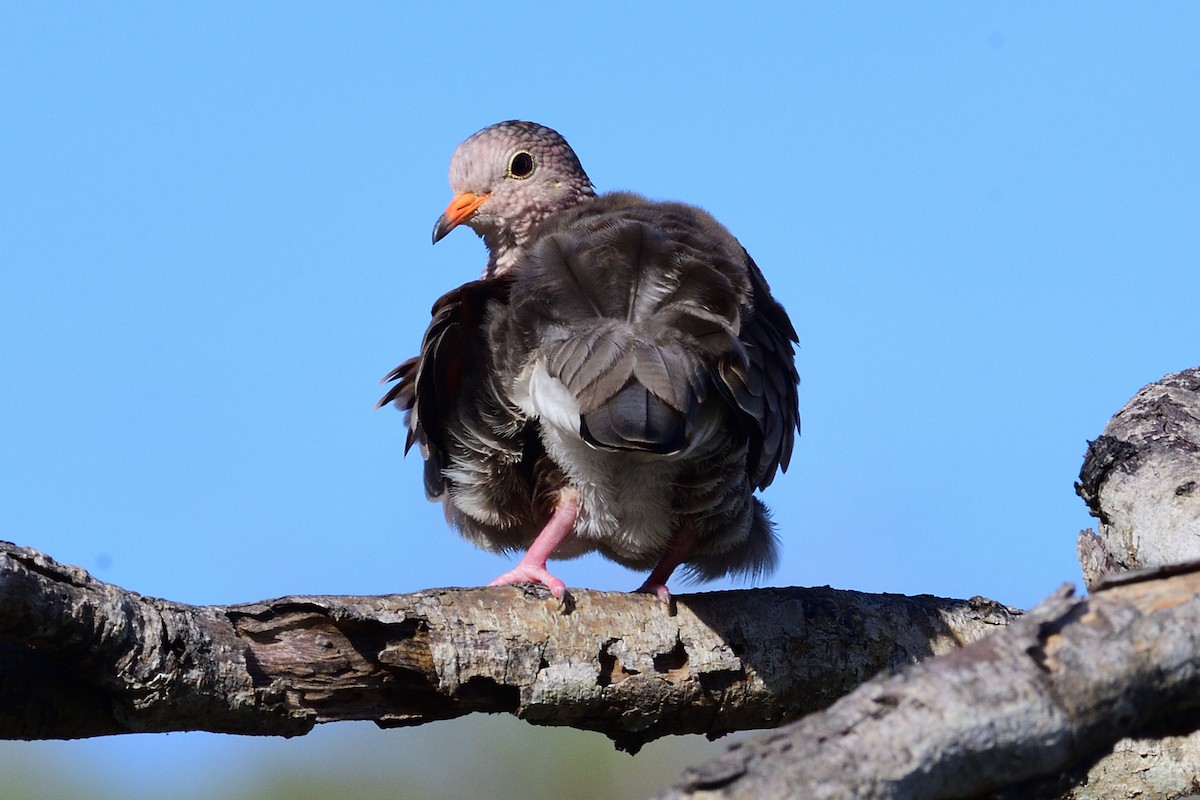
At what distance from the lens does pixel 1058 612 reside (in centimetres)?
188

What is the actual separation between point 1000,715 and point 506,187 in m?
4.00

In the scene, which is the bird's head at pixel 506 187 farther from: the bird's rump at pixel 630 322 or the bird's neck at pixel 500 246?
the bird's rump at pixel 630 322

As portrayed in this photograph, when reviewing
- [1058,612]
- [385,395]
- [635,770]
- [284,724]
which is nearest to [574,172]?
[385,395]

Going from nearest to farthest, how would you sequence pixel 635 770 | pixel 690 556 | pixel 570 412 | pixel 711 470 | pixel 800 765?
pixel 800 765, pixel 570 412, pixel 711 470, pixel 690 556, pixel 635 770

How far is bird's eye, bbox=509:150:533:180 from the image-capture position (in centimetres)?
545

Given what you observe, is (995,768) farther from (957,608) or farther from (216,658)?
(957,608)

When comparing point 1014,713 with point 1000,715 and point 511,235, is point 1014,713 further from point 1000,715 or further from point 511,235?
point 511,235

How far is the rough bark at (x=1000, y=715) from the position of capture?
1.74 meters

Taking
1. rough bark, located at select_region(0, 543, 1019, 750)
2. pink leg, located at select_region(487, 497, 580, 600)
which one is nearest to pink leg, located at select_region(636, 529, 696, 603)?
pink leg, located at select_region(487, 497, 580, 600)

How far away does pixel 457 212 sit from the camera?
212 inches

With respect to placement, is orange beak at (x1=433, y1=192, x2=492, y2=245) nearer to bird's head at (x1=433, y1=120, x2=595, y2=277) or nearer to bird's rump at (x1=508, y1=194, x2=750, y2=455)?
→ bird's head at (x1=433, y1=120, x2=595, y2=277)

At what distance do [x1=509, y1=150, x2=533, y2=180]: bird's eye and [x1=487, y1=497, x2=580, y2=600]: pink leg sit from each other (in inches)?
67.5

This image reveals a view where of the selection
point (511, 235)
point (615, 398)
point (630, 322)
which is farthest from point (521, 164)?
point (615, 398)

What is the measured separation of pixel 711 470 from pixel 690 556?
627 mm
